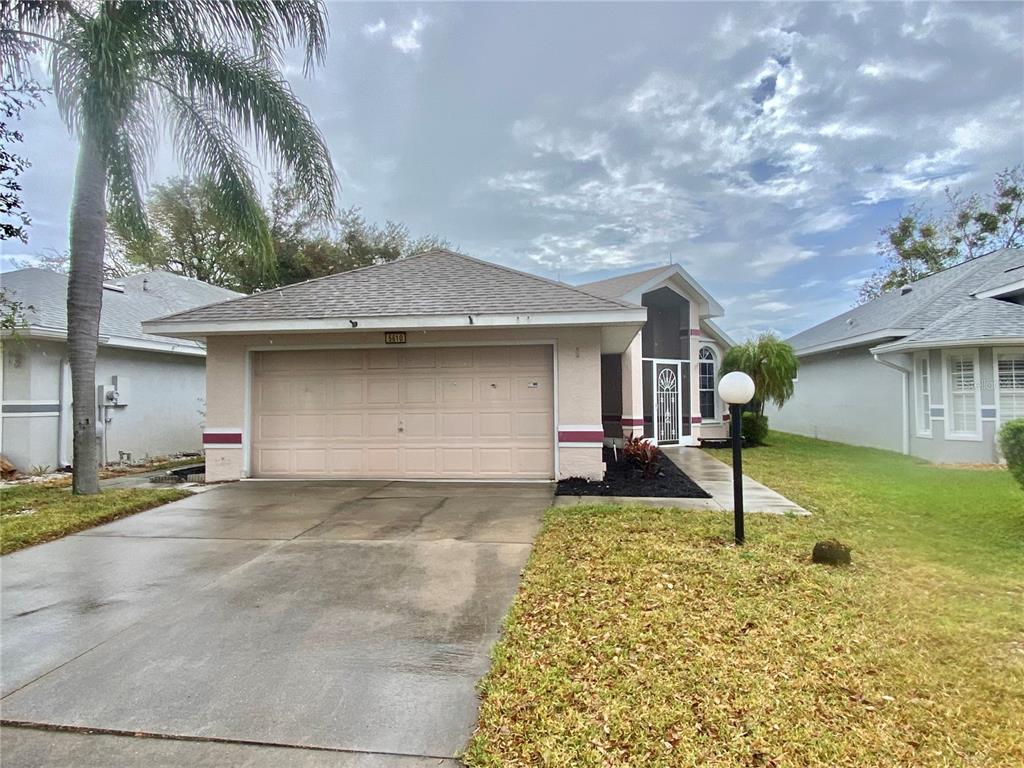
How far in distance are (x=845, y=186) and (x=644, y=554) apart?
54.6 feet

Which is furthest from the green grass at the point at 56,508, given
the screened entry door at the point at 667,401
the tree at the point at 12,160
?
Answer: the screened entry door at the point at 667,401

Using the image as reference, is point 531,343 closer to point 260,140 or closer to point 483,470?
point 483,470

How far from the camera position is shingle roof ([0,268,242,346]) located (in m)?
11.0

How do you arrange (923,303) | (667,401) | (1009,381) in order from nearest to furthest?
1. (1009,381)
2. (923,303)
3. (667,401)

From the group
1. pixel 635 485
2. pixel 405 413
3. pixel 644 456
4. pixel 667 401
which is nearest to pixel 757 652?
pixel 635 485

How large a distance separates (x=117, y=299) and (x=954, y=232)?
35.2 meters

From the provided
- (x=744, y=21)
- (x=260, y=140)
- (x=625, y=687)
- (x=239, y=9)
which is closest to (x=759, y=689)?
(x=625, y=687)

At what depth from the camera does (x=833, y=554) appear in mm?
4715

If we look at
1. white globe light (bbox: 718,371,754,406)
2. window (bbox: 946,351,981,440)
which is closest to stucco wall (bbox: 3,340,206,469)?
white globe light (bbox: 718,371,754,406)

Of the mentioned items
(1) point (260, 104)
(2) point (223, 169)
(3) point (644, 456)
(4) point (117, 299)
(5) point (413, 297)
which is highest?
(1) point (260, 104)

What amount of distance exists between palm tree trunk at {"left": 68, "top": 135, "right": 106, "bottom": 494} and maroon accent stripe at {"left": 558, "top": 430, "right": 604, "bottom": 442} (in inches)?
285

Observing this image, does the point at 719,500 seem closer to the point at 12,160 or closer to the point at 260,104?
the point at 260,104

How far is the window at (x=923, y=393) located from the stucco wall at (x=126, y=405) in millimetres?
18669

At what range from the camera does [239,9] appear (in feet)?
25.0
